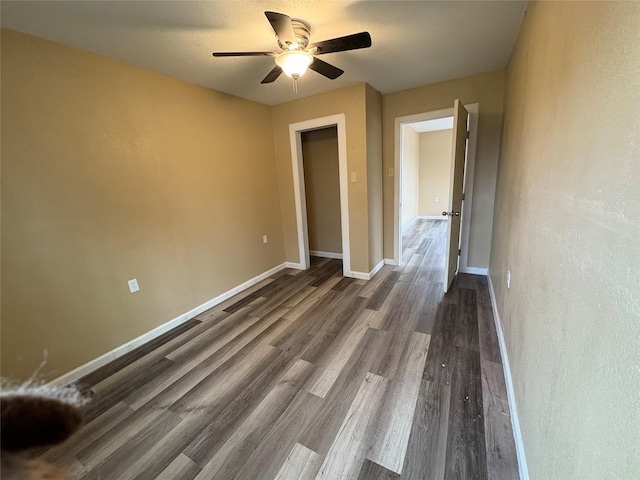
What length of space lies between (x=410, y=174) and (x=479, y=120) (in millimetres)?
3382

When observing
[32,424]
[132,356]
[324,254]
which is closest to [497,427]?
[32,424]

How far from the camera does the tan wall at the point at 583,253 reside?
0.52 m

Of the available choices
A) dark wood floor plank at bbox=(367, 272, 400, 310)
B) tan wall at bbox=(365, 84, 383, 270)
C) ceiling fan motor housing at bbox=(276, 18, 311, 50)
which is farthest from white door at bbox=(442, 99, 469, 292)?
ceiling fan motor housing at bbox=(276, 18, 311, 50)

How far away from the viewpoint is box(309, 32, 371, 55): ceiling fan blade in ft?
4.96

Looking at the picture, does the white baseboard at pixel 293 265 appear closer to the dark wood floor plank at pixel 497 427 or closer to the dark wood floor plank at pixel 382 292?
the dark wood floor plank at pixel 382 292

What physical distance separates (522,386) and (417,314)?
46.3 inches

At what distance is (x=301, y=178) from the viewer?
3582 mm

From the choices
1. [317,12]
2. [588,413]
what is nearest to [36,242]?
[317,12]

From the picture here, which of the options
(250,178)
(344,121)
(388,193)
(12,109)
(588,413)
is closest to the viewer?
(588,413)

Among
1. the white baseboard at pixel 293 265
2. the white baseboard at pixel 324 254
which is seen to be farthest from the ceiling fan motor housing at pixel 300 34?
the white baseboard at pixel 324 254

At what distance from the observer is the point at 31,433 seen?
0.32 metres

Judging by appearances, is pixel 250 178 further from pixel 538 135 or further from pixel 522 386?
pixel 522 386

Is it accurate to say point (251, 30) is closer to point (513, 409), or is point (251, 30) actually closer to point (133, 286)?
point (133, 286)

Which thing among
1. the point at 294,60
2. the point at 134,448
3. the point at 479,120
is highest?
the point at 294,60
